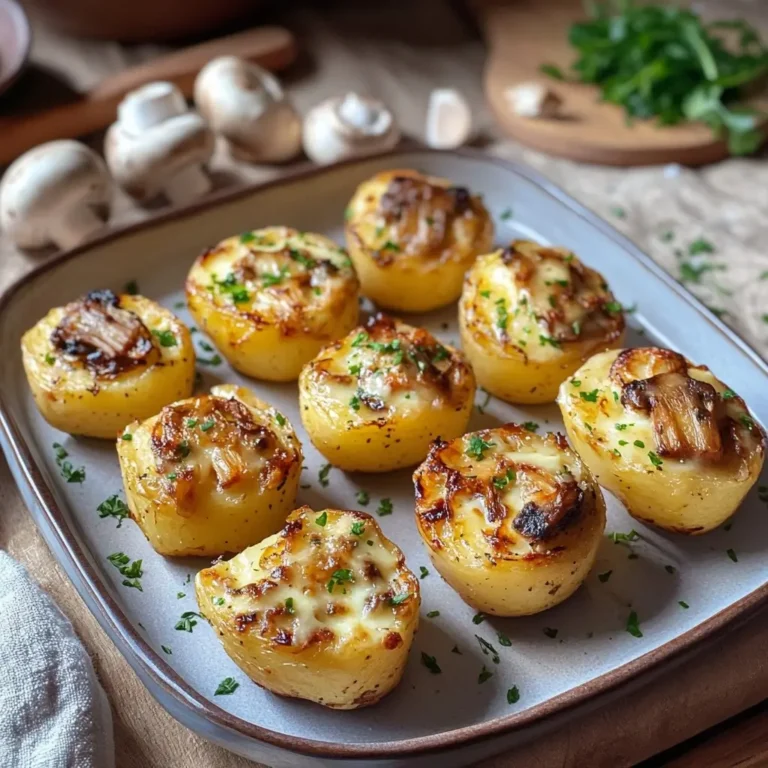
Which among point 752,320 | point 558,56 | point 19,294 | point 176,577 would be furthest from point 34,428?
point 558,56

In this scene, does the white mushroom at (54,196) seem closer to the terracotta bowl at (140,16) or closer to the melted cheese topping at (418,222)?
the melted cheese topping at (418,222)

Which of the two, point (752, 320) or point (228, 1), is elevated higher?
point (228, 1)

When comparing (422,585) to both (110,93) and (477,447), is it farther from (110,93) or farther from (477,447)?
(110,93)

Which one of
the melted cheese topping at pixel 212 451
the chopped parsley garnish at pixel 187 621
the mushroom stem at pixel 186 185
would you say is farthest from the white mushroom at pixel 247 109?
the chopped parsley garnish at pixel 187 621

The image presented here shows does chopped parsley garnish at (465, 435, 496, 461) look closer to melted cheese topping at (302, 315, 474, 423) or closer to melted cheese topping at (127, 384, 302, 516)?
melted cheese topping at (302, 315, 474, 423)

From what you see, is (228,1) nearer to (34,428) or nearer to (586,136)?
(586,136)
